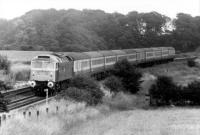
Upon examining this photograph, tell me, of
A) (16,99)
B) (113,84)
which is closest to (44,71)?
(16,99)

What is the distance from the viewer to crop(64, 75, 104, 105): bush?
24609mm

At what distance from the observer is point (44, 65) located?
80.3 ft

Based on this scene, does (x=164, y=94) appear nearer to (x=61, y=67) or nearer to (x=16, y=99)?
(x=61, y=67)

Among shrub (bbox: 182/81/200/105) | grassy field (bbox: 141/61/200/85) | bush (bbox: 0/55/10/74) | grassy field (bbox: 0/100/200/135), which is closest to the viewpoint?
grassy field (bbox: 0/100/200/135)

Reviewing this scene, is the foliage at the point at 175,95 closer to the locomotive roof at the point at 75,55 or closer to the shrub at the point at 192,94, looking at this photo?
the shrub at the point at 192,94

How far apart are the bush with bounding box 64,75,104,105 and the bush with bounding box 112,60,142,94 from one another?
1134cm

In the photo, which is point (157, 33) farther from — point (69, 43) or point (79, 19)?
point (69, 43)

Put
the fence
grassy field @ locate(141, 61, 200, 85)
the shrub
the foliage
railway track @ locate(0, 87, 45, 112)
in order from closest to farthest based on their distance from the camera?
the fence < railway track @ locate(0, 87, 45, 112) < the shrub < the foliage < grassy field @ locate(141, 61, 200, 85)

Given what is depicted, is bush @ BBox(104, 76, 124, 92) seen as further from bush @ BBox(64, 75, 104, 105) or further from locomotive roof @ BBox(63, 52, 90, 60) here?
bush @ BBox(64, 75, 104, 105)

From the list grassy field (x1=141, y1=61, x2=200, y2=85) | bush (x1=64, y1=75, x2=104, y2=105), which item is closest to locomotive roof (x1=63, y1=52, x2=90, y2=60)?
bush (x1=64, y1=75, x2=104, y2=105)

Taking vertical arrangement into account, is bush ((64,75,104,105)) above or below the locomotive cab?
below

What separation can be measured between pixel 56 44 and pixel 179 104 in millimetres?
35199

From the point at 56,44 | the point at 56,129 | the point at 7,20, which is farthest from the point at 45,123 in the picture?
the point at 7,20

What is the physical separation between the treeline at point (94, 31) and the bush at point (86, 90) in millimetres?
35719
